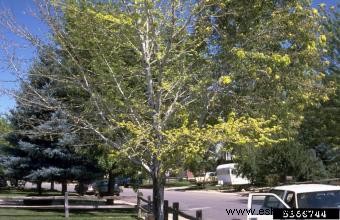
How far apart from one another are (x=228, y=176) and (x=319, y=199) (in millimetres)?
44410

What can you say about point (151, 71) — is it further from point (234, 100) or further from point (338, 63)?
point (338, 63)

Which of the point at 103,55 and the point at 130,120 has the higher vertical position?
the point at 103,55

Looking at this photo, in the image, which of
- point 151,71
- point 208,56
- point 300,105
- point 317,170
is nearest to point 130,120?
point 151,71

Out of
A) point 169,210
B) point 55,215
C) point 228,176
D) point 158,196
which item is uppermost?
point 228,176

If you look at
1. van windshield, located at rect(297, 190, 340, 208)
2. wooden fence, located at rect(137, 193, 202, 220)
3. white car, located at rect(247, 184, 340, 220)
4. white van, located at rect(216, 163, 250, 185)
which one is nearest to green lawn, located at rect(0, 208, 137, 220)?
wooden fence, located at rect(137, 193, 202, 220)

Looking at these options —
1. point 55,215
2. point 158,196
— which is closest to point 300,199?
point 158,196

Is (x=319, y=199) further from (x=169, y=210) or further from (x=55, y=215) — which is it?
(x=55, y=215)

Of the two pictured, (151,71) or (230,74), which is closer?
(230,74)

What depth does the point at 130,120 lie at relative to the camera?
1021 cm

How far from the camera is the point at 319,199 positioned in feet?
Result: 35.6

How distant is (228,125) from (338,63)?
13554mm

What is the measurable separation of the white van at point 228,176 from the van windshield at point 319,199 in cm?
4069

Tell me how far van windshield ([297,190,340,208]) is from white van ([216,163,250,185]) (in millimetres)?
40690

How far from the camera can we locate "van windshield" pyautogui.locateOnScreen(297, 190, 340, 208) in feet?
35.0
